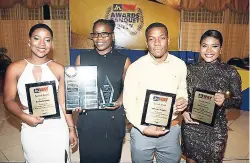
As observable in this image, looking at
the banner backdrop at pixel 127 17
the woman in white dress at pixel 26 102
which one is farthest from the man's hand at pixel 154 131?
the banner backdrop at pixel 127 17

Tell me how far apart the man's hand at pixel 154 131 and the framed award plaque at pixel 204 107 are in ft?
1.14

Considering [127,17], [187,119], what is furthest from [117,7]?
[187,119]

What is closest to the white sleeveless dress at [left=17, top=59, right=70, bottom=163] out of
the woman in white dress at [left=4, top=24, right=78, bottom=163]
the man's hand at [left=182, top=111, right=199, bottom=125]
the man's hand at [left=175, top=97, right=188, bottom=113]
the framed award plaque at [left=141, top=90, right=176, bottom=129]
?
the woman in white dress at [left=4, top=24, right=78, bottom=163]

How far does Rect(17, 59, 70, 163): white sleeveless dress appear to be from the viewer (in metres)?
1.97

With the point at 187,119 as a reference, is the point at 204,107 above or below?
above

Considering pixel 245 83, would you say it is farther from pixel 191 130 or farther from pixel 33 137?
pixel 33 137

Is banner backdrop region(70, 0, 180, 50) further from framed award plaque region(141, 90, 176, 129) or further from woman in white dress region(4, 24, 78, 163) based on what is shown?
framed award plaque region(141, 90, 176, 129)

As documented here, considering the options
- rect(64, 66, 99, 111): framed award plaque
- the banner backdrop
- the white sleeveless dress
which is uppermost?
the banner backdrop

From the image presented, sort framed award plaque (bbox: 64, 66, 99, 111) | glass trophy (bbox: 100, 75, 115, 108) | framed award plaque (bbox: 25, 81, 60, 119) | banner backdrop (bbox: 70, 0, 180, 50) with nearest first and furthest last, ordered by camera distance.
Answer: framed award plaque (bbox: 25, 81, 60, 119) → framed award plaque (bbox: 64, 66, 99, 111) → glass trophy (bbox: 100, 75, 115, 108) → banner backdrop (bbox: 70, 0, 180, 50)

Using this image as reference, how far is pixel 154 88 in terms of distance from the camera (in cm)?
198

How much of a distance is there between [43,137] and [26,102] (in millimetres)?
316

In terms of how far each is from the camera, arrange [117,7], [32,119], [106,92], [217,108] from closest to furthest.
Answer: [32,119] < [217,108] < [106,92] < [117,7]

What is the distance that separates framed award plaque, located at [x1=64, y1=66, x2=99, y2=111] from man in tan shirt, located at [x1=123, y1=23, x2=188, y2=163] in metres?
0.27

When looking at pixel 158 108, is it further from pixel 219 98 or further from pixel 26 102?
pixel 26 102
